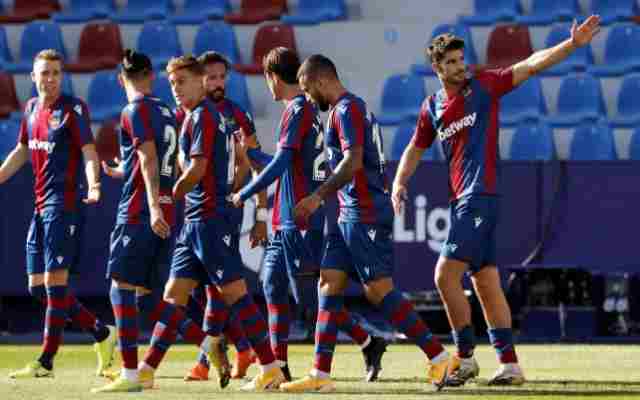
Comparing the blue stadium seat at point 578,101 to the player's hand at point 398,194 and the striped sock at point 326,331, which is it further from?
the striped sock at point 326,331

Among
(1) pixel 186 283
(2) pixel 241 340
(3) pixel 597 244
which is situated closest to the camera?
(1) pixel 186 283

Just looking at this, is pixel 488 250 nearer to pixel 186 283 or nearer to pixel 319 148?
pixel 319 148

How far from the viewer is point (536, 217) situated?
14852 mm

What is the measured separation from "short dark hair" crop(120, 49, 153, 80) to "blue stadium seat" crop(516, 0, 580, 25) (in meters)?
11.8

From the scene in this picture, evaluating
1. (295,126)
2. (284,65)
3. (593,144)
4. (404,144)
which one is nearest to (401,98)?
(404,144)

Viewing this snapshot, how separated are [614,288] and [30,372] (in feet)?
21.8

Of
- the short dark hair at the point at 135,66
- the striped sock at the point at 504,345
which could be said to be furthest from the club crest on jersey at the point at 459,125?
the short dark hair at the point at 135,66

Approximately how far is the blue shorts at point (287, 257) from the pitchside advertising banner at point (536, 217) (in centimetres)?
551

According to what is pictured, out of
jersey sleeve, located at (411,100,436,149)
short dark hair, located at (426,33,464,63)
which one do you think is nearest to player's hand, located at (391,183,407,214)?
jersey sleeve, located at (411,100,436,149)

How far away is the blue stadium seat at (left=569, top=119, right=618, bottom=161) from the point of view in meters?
17.8

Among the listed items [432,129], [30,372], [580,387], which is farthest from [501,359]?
[30,372]

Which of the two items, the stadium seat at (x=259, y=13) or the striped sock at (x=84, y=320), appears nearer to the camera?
the striped sock at (x=84, y=320)

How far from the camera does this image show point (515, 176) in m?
14.9

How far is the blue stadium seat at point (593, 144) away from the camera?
1780 cm
